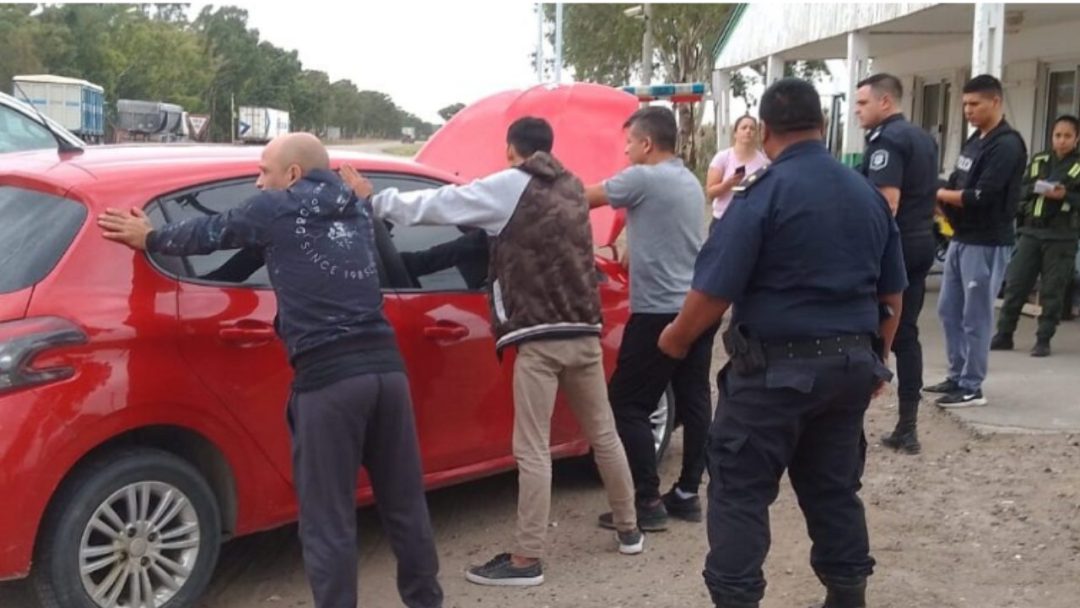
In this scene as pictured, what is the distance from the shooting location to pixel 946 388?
7.32m

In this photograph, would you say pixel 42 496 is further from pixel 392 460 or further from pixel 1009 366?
pixel 1009 366

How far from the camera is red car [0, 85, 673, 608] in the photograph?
362cm

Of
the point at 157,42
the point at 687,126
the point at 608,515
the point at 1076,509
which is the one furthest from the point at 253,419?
the point at 157,42

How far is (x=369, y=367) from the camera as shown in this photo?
3.76 metres

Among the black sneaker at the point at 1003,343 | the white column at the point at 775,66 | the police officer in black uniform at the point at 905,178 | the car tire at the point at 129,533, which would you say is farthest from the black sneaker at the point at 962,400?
the white column at the point at 775,66

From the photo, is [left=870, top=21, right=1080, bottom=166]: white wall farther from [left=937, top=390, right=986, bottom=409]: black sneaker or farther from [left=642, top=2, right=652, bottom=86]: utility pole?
[left=642, top=2, right=652, bottom=86]: utility pole

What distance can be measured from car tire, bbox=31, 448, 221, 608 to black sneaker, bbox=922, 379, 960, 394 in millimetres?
4824

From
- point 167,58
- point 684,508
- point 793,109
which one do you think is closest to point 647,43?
point 684,508

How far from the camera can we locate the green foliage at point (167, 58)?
204 feet

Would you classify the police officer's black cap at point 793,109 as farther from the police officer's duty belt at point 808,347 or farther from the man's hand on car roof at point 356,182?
the man's hand on car roof at point 356,182

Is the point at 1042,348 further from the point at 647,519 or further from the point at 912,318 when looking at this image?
the point at 647,519

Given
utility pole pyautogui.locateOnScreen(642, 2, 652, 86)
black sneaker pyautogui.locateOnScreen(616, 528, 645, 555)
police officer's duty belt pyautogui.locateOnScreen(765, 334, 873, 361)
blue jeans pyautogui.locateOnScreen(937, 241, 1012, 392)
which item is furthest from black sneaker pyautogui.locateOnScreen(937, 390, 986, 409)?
utility pole pyautogui.locateOnScreen(642, 2, 652, 86)

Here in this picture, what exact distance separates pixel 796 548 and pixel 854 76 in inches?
391

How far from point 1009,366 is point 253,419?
6030 mm
